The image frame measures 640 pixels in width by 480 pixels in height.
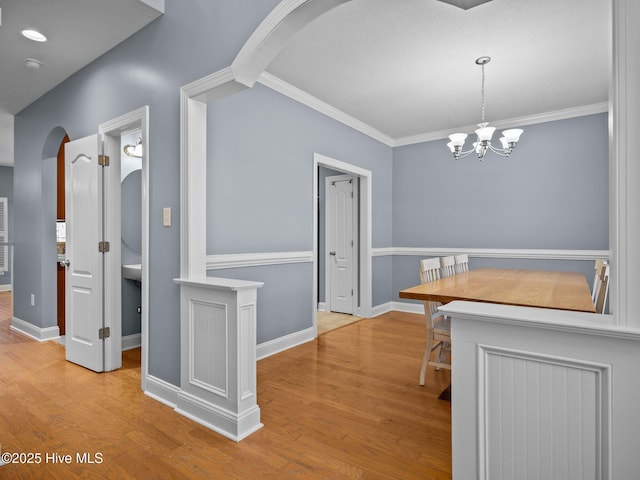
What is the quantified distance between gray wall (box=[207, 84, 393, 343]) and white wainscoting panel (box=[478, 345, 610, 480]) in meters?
2.32

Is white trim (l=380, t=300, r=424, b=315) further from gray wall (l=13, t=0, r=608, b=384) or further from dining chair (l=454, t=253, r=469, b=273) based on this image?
dining chair (l=454, t=253, r=469, b=273)

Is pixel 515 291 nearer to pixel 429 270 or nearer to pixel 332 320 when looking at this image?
pixel 429 270

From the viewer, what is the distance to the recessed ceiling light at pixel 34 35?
2688mm

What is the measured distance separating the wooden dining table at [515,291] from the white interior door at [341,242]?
7.90ft

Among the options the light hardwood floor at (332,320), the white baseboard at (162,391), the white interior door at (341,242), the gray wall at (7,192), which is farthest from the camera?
the gray wall at (7,192)

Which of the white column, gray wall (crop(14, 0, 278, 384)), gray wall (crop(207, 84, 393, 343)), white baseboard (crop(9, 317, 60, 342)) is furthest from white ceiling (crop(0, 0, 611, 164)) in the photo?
white baseboard (crop(9, 317, 60, 342))

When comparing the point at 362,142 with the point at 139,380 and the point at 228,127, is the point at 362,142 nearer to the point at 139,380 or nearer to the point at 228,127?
the point at 228,127

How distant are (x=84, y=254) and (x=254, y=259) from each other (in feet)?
4.66

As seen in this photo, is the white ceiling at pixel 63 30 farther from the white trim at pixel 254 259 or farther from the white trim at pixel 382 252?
the white trim at pixel 382 252

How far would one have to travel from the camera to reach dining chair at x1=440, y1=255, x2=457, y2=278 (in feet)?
10.7

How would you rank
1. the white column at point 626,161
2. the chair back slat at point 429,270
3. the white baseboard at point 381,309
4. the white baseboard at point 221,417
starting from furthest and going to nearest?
1. the white baseboard at point 381,309
2. the chair back slat at point 429,270
3. the white baseboard at point 221,417
4. the white column at point 626,161

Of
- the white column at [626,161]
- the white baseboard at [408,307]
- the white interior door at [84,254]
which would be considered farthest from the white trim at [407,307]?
the white column at [626,161]

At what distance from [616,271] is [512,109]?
3977mm

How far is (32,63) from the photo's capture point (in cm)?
312
